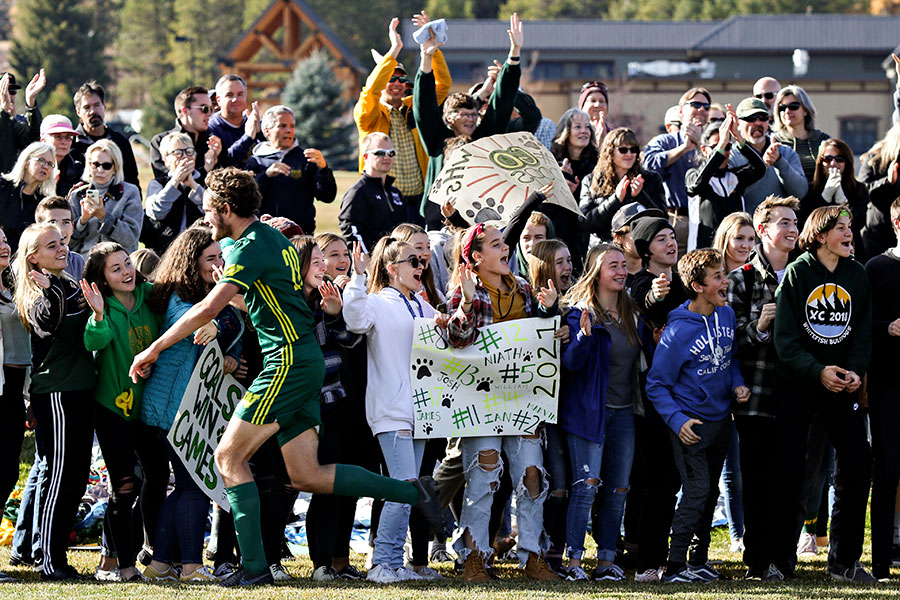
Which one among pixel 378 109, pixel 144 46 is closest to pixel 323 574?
pixel 378 109

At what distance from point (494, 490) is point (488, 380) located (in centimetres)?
68

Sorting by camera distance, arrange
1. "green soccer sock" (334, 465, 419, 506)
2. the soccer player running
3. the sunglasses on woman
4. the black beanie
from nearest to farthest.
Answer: the soccer player running, "green soccer sock" (334, 465, 419, 506), the sunglasses on woman, the black beanie

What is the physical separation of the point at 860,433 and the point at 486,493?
230cm

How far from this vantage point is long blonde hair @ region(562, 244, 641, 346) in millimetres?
8523

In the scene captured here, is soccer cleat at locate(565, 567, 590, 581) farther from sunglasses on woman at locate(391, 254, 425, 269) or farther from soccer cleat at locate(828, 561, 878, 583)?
sunglasses on woman at locate(391, 254, 425, 269)

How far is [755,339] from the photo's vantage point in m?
8.45

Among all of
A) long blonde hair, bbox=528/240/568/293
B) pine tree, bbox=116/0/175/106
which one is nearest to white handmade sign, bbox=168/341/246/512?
long blonde hair, bbox=528/240/568/293

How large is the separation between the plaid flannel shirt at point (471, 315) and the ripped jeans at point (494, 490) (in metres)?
0.63

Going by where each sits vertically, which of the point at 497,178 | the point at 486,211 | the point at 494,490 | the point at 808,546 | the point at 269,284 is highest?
the point at 497,178

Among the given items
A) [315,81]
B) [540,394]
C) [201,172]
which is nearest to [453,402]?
[540,394]

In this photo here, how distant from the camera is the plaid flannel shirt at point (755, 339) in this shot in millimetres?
8438

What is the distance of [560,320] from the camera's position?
27.8ft

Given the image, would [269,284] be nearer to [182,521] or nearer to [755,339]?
[182,521]

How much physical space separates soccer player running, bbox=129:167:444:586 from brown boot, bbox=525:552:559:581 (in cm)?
113
